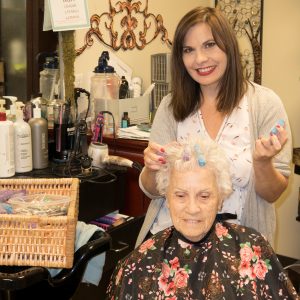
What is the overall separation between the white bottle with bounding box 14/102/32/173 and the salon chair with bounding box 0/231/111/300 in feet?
1.69

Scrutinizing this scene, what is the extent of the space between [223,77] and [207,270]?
57 centimetres

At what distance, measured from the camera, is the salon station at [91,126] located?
118 centimetres

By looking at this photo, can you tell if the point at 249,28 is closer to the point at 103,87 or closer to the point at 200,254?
the point at 103,87

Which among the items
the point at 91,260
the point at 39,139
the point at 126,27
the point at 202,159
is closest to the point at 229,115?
the point at 202,159

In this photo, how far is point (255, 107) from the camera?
136 centimetres

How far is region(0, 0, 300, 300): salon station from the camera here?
3.88 feet

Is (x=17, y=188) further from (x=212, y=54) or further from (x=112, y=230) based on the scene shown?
(x=212, y=54)

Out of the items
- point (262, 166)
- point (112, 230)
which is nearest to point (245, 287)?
point (262, 166)

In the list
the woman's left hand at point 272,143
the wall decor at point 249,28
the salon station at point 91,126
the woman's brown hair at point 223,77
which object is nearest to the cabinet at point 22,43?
the salon station at point 91,126

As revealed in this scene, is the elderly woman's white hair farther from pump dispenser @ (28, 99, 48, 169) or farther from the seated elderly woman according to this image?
pump dispenser @ (28, 99, 48, 169)

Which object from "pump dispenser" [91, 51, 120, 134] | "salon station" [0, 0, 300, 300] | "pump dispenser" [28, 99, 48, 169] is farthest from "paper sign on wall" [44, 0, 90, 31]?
"pump dispenser" [28, 99, 48, 169]

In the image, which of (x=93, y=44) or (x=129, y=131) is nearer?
(x=129, y=131)

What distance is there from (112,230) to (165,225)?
0.28 metres

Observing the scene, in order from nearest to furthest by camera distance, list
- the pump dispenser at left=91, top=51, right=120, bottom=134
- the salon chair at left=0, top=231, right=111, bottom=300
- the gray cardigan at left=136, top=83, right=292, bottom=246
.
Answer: the salon chair at left=0, top=231, right=111, bottom=300, the gray cardigan at left=136, top=83, right=292, bottom=246, the pump dispenser at left=91, top=51, right=120, bottom=134
